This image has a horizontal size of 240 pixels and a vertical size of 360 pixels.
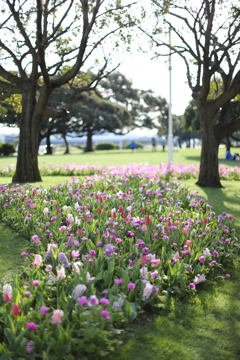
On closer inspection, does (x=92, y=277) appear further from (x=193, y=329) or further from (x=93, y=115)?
(x=93, y=115)

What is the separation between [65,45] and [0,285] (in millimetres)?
11845

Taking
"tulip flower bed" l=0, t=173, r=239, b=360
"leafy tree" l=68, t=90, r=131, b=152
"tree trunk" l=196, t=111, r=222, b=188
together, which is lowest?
"tulip flower bed" l=0, t=173, r=239, b=360

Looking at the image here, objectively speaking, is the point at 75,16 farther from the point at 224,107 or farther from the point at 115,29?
the point at 224,107

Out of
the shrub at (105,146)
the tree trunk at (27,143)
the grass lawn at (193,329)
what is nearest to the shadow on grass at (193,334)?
the grass lawn at (193,329)

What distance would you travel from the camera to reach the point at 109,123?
43125mm

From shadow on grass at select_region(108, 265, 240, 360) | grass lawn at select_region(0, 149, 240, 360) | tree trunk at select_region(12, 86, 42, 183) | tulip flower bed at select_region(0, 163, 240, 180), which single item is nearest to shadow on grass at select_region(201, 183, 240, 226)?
tulip flower bed at select_region(0, 163, 240, 180)

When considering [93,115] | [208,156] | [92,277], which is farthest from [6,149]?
[92,277]

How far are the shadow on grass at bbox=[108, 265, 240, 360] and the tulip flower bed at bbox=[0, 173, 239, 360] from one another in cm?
15

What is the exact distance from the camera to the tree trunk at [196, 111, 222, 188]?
34.6 feet

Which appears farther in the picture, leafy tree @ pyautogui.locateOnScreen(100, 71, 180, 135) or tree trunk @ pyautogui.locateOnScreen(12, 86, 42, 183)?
leafy tree @ pyautogui.locateOnScreen(100, 71, 180, 135)

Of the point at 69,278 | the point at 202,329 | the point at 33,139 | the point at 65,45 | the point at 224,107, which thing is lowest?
the point at 202,329

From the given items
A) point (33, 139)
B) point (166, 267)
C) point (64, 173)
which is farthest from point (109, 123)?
point (166, 267)

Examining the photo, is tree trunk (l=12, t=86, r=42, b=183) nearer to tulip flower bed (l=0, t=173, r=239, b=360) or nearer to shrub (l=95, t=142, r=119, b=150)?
tulip flower bed (l=0, t=173, r=239, b=360)

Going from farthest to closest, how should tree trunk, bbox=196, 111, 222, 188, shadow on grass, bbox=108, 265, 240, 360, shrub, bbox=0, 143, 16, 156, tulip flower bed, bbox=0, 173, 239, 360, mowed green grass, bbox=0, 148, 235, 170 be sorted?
shrub, bbox=0, 143, 16, 156 < mowed green grass, bbox=0, 148, 235, 170 < tree trunk, bbox=196, 111, 222, 188 < shadow on grass, bbox=108, 265, 240, 360 < tulip flower bed, bbox=0, 173, 239, 360
